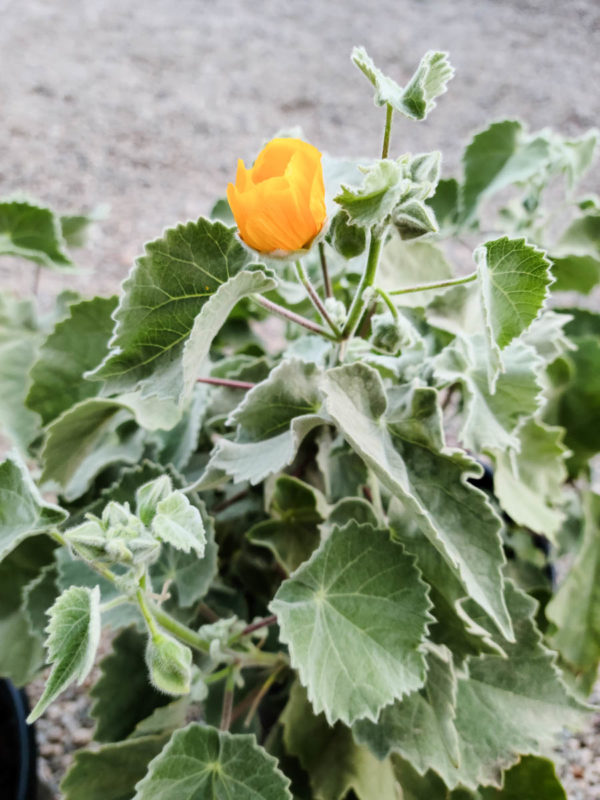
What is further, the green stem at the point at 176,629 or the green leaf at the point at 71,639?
the green stem at the point at 176,629

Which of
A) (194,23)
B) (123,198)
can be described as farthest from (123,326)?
(194,23)

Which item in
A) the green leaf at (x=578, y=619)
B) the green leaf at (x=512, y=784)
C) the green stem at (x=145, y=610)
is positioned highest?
the green stem at (x=145, y=610)

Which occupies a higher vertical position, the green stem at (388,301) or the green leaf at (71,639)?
the green stem at (388,301)

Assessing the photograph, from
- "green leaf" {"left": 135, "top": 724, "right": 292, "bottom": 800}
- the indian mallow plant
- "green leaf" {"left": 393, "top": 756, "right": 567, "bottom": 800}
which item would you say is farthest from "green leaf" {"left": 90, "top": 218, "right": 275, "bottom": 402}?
"green leaf" {"left": 393, "top": 756, "right": 567, "bottom": 800}

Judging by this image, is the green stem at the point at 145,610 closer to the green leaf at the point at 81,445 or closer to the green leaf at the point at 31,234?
the green leaf at the point at 81,445

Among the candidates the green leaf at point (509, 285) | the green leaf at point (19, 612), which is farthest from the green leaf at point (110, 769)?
the green leaf at point (509, 285)

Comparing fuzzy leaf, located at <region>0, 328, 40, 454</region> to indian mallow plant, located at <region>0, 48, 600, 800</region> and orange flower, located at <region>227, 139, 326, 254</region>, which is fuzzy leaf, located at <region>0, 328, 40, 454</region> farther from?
orange flower, located at <region>227, 139, 326, 254</region>

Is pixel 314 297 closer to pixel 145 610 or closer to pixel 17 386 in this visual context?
pixel 145 610

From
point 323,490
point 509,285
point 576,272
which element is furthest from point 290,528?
point 576,272
